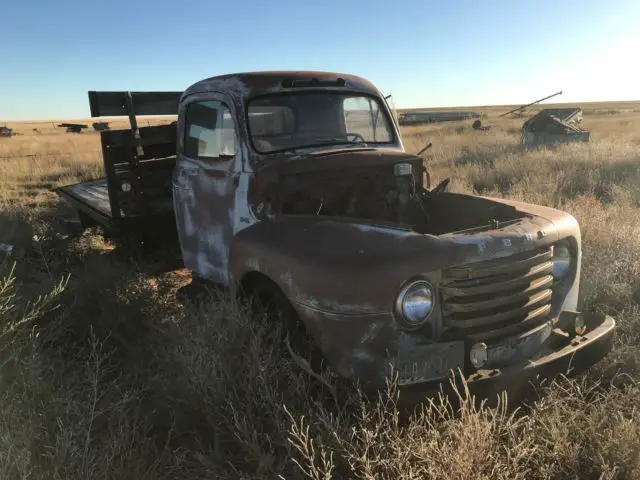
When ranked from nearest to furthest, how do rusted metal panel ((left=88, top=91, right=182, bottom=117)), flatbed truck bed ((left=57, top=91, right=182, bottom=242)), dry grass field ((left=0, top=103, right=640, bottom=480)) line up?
1. dry grass field ((left=0, top=103, right=640, bottom=480))
2. flatbed truck bed ((left=57, top=91, right=182, bottom=242))
3. rusted metal panel ((left=88, top=91, right=182, bottom=117))

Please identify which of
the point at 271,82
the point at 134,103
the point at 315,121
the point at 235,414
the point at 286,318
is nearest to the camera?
the point at 235,414

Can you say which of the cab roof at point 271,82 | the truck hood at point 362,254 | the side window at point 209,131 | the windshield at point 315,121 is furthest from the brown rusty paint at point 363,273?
the cab roof at point 271,82

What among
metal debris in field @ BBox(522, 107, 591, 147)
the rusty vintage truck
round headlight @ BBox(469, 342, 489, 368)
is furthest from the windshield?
metal debris in field @ BBox(522, 107, 591, 147)

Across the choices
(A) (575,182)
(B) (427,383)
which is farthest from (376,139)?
(A) (575,182)

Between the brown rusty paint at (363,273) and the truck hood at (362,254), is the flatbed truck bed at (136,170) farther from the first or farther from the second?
the brown rusty paint at (363,273)

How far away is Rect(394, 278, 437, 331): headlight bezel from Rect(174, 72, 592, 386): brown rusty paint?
1.1 inches

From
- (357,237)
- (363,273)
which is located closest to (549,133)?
(357,237)

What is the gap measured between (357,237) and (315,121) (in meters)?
1.84

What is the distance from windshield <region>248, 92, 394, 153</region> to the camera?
3988 mm

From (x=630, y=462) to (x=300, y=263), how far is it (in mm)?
1874

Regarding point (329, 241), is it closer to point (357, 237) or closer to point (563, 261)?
point (357, 237)

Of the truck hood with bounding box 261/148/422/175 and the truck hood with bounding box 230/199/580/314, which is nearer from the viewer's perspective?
the truck hood with bounding box 230/199/580/314

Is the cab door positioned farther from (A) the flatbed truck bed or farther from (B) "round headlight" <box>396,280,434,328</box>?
(B) "round headlight" <box>396,280,434,328</box>

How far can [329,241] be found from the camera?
275 centimetres
